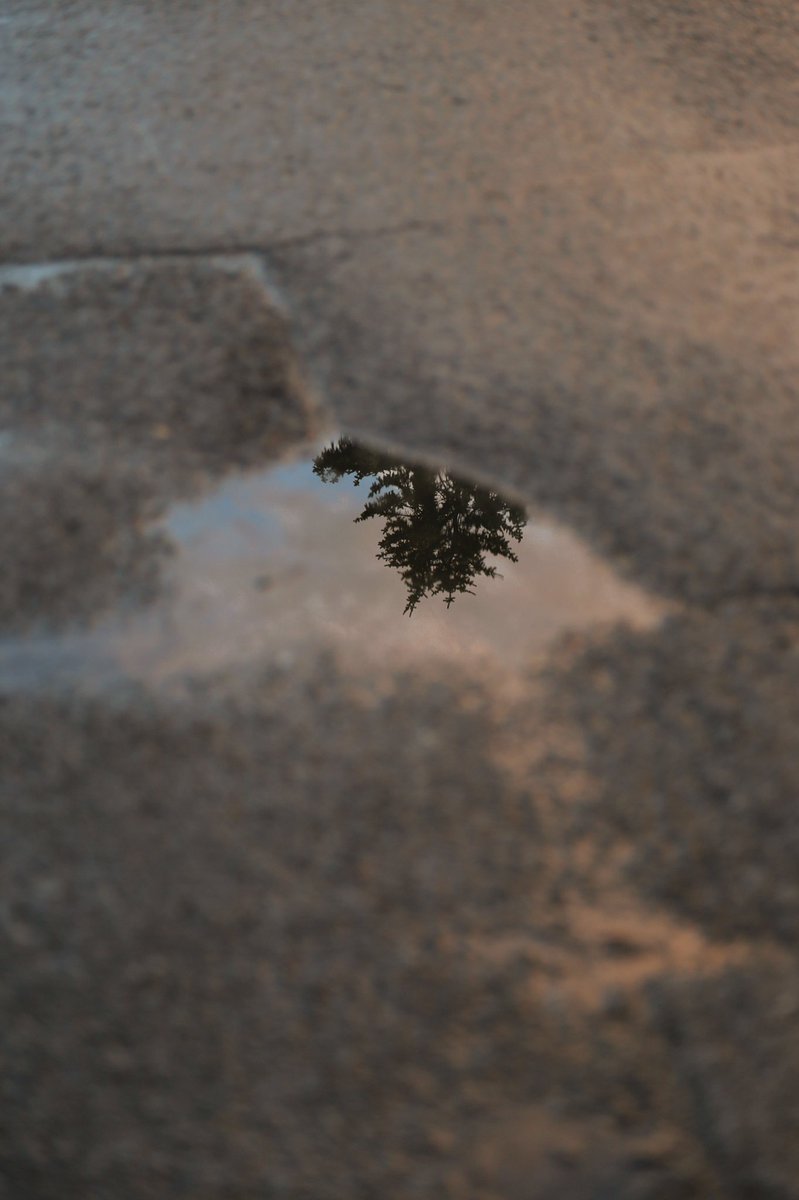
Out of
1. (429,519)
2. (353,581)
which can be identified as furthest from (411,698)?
(429,519)

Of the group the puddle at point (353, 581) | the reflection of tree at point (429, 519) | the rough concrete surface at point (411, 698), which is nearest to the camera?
the rough concrete surface at point (411, 698)

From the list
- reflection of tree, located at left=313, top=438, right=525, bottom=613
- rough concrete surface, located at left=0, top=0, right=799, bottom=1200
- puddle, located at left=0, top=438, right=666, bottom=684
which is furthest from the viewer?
reflection of tree, located at left=313, top=438, right=525, bottom=613

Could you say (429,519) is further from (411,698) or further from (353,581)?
(411,698)

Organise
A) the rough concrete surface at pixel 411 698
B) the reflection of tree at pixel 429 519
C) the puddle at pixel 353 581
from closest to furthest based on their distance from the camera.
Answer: the rough concrete surface at pixel 411 698, the puddle at pixel 353 581, the reflection of tree at pixel 429 519

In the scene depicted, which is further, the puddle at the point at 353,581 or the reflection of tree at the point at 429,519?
the reflection of tree at the point at 429,519

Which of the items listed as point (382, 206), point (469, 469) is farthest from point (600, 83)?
point (469, 469)
